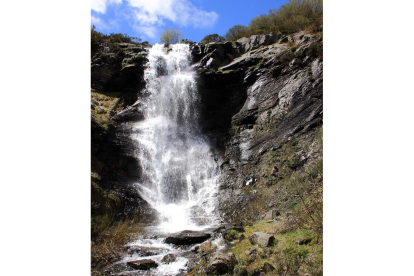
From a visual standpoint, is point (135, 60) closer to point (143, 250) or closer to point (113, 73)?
point (113, 73)

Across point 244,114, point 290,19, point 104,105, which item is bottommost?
point 244,114

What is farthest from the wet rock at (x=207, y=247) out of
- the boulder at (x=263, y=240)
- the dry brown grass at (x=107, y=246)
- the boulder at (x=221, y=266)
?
the dry brown grass at (x=107, y=246)

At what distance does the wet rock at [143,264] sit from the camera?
4.56 m

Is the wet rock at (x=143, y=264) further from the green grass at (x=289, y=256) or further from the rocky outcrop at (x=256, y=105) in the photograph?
the rocky outcrop at (x=256, y=105)

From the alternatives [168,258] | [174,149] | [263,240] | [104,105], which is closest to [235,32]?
[104,105]

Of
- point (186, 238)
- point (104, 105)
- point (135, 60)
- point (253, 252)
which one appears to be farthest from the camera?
point (135, 60)

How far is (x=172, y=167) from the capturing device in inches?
432

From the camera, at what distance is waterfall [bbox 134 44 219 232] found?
30.1ft

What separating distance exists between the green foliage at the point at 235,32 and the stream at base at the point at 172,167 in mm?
4033

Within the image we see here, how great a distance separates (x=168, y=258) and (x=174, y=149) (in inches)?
283

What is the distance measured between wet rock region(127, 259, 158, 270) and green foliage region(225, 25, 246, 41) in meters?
16.1
